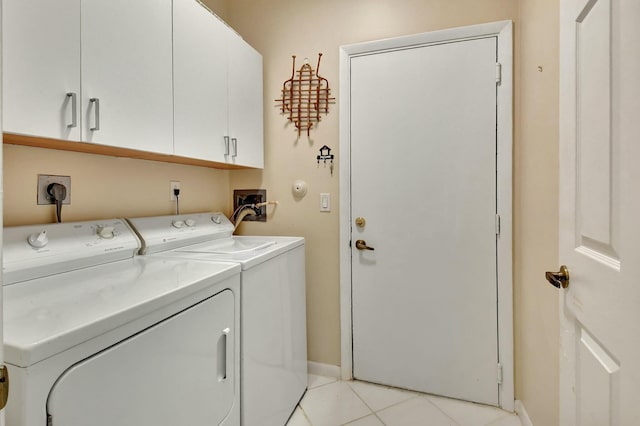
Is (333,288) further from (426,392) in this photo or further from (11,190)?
(11,190)

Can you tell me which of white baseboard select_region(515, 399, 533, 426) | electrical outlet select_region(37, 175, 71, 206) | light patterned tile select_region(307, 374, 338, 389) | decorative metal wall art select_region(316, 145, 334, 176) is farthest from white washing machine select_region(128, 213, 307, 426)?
white baseboard select_region(515, 399, 533, 426)

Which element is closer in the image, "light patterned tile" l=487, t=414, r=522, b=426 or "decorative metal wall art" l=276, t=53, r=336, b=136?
"light patterned tile" l=487, t=414, r=522, b=426

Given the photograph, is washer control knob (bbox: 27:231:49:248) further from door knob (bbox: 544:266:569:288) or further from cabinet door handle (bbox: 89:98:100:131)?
door knob (bbox: 544:266:569:288)

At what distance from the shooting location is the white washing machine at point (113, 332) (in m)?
0.68

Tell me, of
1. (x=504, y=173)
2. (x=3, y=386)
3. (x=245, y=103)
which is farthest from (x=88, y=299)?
(x=504, y=173)

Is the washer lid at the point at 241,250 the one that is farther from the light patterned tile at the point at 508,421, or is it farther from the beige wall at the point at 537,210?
the light patterned tile at the point at 508,421

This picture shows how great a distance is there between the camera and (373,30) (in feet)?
6.89

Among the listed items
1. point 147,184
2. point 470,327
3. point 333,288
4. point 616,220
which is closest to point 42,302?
point 147,184

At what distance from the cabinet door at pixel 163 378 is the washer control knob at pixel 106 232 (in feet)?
2.00

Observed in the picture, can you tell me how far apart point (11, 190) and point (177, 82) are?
0.76m

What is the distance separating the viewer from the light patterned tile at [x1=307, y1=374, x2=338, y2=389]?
2148 mm

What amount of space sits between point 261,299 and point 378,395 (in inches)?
42.2

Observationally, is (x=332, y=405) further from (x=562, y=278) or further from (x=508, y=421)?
(x=562, y=278)

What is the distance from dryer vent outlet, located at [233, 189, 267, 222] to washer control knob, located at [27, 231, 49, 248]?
1273mm
